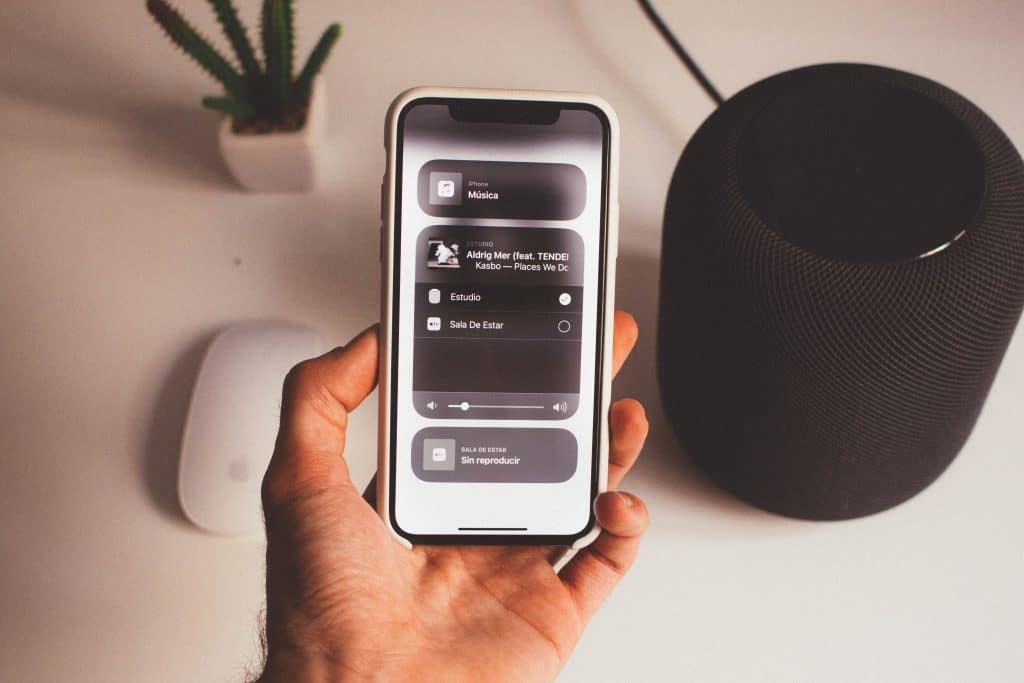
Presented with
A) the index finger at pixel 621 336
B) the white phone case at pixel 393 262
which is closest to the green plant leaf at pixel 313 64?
the white phone case at pixel 393 262

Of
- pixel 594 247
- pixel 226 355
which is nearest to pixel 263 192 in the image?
pixel 226 355

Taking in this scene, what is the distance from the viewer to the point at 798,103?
1.16ft

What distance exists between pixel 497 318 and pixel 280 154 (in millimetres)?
205

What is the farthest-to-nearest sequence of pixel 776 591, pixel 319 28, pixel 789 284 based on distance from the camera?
pixel 319 28
pixel 776 591
pixel 789 284

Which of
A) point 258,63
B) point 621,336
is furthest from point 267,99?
point 621,336

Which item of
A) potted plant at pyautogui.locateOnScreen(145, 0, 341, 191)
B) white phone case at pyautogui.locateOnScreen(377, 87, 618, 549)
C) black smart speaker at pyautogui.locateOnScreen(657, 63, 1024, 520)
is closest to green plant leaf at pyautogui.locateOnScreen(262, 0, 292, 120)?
potted plant at pyautogui.locateOnScreen(145, 0, 341, 191)

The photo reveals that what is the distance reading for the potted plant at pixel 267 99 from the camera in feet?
1.44

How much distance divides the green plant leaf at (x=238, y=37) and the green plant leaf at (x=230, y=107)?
2 cm

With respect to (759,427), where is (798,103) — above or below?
above

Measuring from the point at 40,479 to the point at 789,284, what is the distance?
0.41 metres

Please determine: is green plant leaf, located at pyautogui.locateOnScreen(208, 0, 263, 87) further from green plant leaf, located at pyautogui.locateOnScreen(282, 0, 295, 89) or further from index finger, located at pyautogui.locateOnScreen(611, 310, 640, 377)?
index finger, located at pyautogui.locateOnScreen(611, 310, 640, 377)

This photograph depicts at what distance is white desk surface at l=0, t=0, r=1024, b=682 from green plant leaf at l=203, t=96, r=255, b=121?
0.18 feet

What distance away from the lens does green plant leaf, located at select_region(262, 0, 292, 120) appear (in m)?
0.43

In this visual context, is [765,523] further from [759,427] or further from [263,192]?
[263,192]
